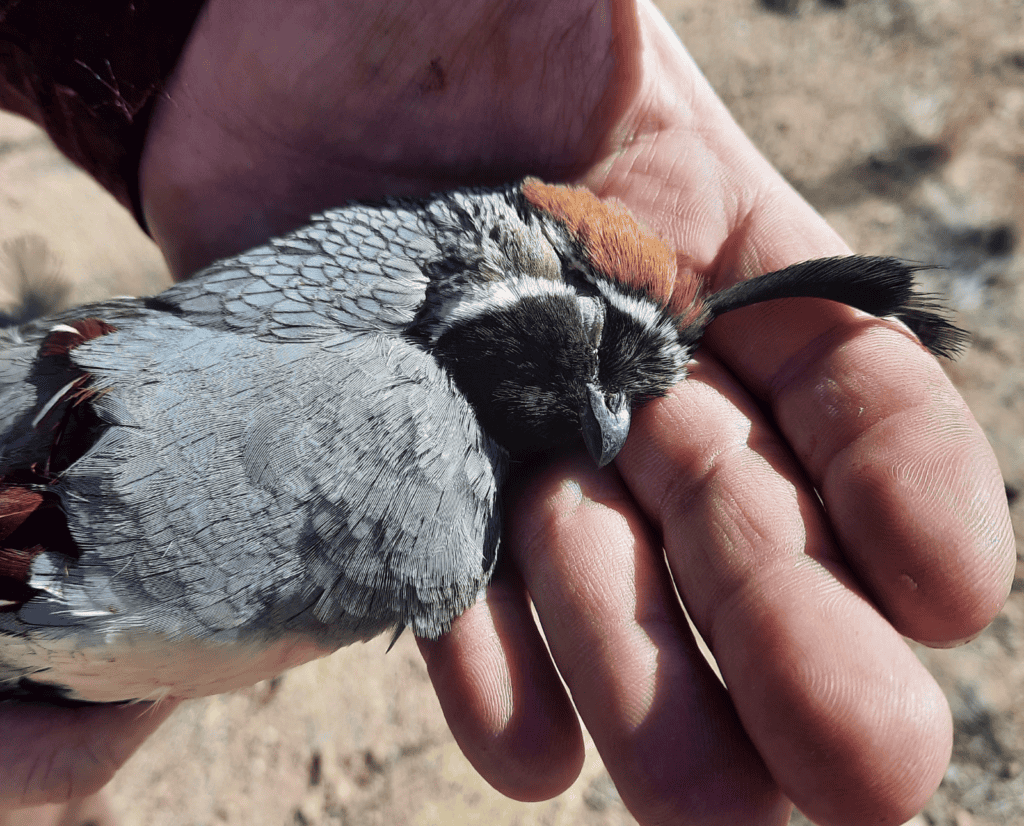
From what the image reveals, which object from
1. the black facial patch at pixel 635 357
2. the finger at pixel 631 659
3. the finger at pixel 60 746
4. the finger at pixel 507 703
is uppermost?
the black facial patch at pixel 635 357

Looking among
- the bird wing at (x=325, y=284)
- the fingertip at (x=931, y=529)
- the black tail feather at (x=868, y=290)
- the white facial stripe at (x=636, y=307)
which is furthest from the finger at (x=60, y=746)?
the black tail feather at (x=868, y=290)

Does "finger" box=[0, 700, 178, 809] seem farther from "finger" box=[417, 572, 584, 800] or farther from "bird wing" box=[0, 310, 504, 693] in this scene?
"finger" box=[417, 572, 584, 800]

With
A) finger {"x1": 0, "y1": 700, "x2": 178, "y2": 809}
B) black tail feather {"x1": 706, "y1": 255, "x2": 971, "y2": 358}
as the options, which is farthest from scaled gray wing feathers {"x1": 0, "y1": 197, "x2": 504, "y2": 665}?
black tail feather {"x1": 706, "y1": 255, "x2": 971, "y2": 358}

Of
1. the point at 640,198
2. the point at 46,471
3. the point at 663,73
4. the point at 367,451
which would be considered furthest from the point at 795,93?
the point at 46,471

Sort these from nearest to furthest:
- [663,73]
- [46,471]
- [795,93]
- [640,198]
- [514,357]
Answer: [46,471], [514,357], [640,198], [663,73], [795,93]

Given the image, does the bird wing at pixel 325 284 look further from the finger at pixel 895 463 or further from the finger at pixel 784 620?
the finger at pixel 895 463

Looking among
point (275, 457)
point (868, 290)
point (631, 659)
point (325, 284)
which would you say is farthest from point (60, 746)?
point (868, 290)

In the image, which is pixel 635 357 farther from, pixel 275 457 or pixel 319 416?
pixel 275 457

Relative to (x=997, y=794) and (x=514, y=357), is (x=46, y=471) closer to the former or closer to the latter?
(x=514, y=357)
